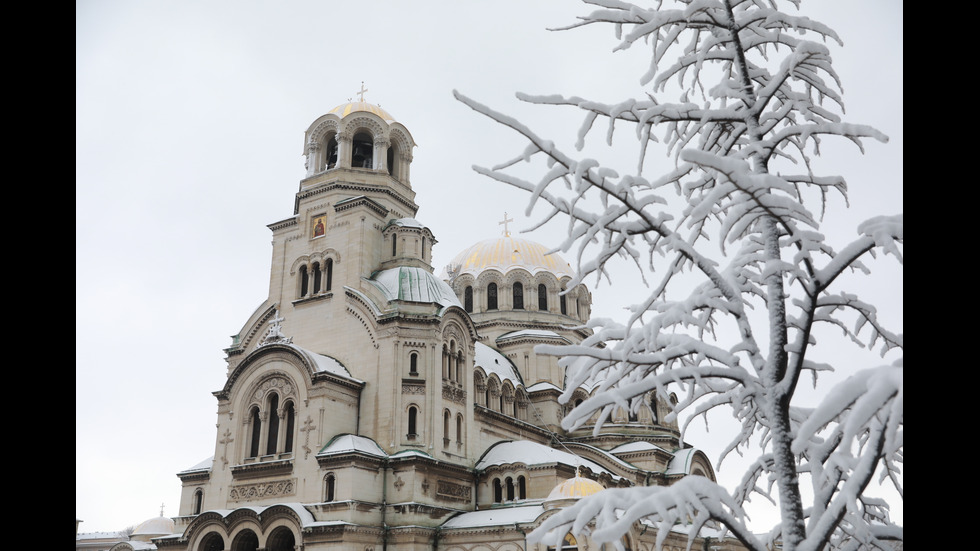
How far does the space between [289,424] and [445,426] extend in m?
6.06

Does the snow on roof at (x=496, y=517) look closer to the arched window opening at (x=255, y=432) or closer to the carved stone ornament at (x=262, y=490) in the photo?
the carved stone ornament at (x=262, y=490)

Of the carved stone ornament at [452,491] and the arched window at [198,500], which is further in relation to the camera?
the arched window at [198,500]

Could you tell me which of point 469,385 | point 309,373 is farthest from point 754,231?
point 469,385

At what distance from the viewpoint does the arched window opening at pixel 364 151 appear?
35469mm

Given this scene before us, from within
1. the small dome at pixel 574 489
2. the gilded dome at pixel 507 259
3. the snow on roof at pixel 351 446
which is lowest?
the small dome at pixel 574 489

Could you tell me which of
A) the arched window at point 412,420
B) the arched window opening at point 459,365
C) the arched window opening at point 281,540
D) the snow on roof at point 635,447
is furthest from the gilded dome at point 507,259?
the arched window opening at point 281,540

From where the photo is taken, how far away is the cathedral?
87.7 feet

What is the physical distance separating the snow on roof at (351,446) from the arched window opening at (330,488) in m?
0.93

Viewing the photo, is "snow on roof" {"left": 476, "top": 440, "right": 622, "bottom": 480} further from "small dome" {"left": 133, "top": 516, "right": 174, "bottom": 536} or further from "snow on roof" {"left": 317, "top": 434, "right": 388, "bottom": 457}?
"small dome" {"left": 133, "top": 516, "right": 174, "bottom": 536}

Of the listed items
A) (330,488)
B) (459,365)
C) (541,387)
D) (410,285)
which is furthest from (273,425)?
(541,387)

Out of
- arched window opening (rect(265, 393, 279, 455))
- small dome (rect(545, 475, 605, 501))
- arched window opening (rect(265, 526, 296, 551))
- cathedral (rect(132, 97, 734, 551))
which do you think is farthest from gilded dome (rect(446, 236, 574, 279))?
arched window opening (rect(265, 526, 296, 551))

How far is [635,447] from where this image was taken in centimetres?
3978

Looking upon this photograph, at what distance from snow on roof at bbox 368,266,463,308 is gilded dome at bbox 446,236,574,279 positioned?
12.3 m
